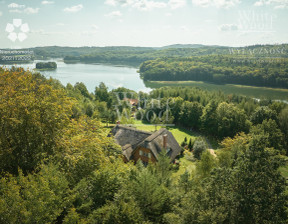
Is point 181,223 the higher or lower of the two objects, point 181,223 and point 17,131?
the lower

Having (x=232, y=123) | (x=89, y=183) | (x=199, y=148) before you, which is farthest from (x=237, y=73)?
(x=89, y=183)

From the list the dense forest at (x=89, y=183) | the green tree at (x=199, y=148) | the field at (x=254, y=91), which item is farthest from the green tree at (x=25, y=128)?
the field at (x=254, y=91)

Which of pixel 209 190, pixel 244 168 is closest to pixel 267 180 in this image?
pixel 244 168

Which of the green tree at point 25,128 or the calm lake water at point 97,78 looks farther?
the calm lake water at point 97,78

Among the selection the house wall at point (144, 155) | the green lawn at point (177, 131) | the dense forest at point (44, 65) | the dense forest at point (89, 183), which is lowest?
the green lawn at point (177, 131)

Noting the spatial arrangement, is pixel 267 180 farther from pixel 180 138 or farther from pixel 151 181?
pixel 180 138

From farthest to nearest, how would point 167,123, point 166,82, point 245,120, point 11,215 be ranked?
point 166,82, point 167,123, point 245,120, point 11,215

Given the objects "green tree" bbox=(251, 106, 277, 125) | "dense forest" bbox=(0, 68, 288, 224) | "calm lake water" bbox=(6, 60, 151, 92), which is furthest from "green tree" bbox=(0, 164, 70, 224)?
"calm lake water" bbox=(6, 60, 151, 92)

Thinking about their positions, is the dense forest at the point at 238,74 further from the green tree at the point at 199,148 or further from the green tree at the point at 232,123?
the green tree at the point at 199,148
